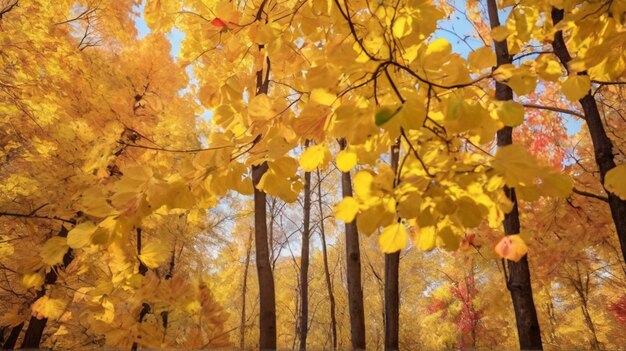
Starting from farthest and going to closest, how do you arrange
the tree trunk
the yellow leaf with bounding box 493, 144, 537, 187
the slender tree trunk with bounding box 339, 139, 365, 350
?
the slender tree trunk with bounding box 339, 139, 365, 350
the tree trunk
the yellow leaf with bounding box 493, 144, 537, 187

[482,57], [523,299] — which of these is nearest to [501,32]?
[482,57]

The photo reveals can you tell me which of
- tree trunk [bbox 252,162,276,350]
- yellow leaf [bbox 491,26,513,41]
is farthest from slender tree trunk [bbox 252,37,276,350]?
yellow leaf [bbox 491,26,513,41]

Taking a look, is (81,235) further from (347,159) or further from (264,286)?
(264,286)

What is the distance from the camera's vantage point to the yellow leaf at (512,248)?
1101mm

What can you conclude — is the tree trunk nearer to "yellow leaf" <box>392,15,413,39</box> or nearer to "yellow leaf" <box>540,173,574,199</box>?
"yellow leaf" <box>392,15,413,39</box>

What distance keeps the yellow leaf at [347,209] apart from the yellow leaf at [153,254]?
0.70 meters

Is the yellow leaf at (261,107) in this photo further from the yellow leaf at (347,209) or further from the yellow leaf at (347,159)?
the yellow leaf at (347,209)

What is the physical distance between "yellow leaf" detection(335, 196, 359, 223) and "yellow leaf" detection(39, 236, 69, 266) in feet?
2.41

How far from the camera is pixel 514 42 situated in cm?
122

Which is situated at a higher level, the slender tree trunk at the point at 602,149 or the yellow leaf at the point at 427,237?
the slender tree trunk at the point at 602,149

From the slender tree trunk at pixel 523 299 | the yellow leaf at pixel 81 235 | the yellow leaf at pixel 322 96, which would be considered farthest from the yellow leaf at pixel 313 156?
the slender tree trunk at pixel 523 299

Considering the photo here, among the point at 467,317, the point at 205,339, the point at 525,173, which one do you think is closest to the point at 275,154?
the point at 525,173

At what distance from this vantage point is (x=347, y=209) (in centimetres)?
78

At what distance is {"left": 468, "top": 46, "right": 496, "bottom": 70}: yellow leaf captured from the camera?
92 cm
